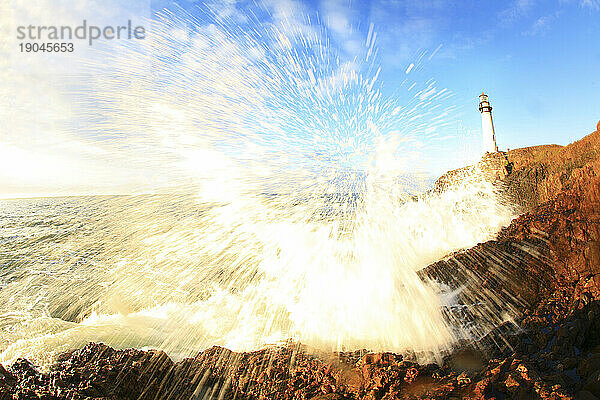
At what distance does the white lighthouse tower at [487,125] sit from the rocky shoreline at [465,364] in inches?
1082

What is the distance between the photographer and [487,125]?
93.9 ft

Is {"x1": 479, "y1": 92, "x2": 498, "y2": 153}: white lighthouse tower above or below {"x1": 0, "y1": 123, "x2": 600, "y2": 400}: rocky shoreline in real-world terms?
above

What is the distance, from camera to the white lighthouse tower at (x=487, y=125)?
28.5m

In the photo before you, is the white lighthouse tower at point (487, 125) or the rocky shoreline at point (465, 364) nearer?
the rocky shoreline at point (465, 364)

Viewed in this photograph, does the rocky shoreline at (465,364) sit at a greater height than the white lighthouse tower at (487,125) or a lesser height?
lesser

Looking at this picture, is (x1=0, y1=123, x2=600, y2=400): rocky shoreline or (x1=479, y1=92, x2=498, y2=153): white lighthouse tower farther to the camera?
(x1=479, y1=92, x2=498, y2=153): white lighthouse tower

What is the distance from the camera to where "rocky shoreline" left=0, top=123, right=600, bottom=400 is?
2.61m

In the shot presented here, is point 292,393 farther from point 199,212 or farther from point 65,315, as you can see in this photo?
point 65,315

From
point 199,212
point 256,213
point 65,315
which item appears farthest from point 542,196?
point 65,315

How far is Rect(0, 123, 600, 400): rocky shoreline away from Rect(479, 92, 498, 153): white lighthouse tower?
90.2 ft

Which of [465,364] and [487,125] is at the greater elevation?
[487,125]

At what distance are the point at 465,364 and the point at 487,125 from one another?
105 ft

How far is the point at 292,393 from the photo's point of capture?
10.6ft

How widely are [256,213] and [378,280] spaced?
12.5 ft
